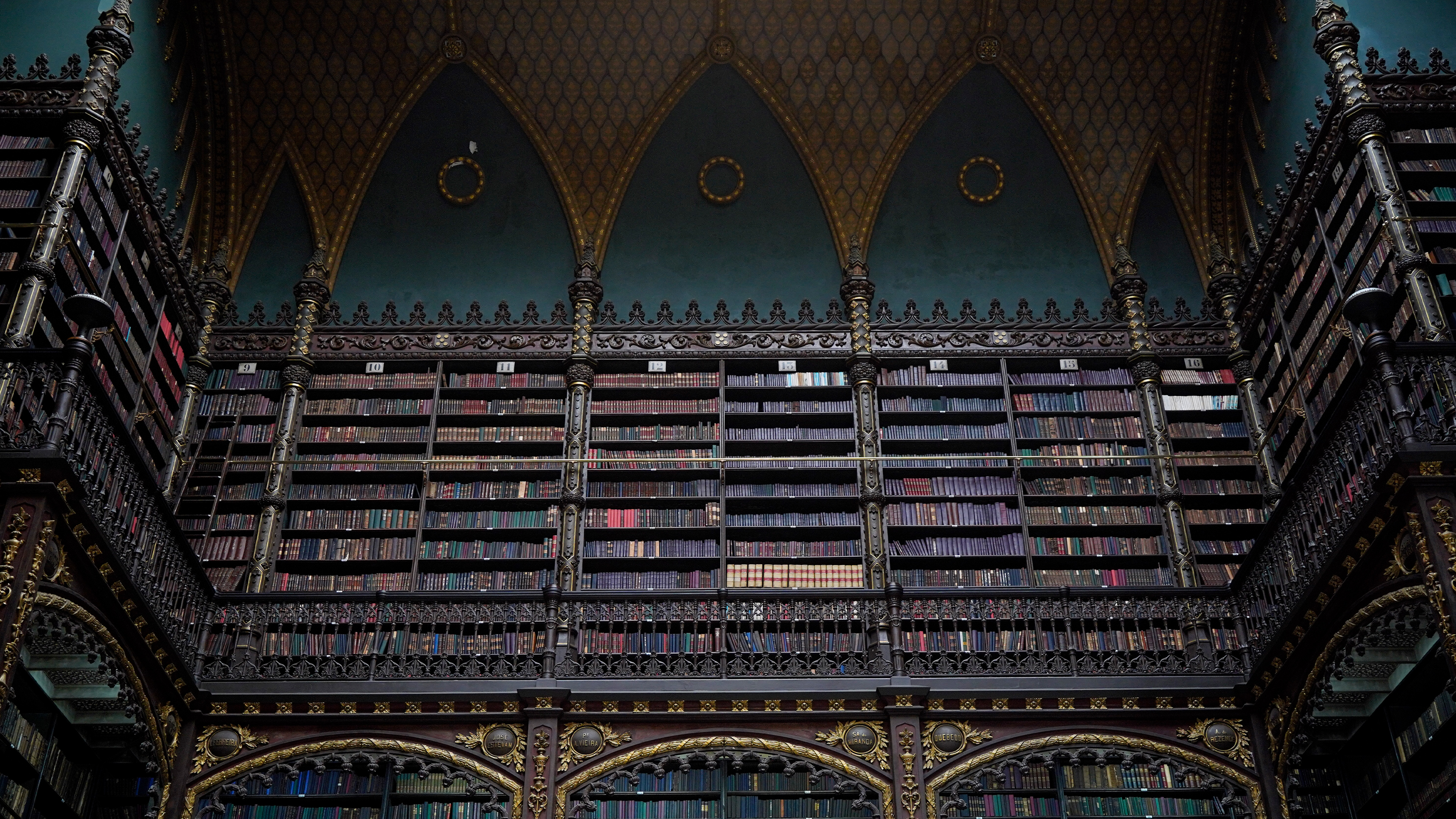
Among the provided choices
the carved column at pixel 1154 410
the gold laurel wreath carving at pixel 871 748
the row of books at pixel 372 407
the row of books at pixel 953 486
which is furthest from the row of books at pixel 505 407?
the carved column at pixel 1154 410

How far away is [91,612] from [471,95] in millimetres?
5008

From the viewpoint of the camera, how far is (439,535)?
8.13m

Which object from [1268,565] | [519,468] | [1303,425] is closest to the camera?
[1268,565]

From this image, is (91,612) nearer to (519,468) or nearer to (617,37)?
(519,468)

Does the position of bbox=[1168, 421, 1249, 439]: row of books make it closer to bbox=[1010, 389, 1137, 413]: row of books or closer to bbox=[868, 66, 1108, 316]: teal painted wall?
bbox=[1010, 389, 1137, 413]: row of books

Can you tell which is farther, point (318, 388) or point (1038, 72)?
point (1038, 72)

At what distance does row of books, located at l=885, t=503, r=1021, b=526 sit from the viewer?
8102 millimetres

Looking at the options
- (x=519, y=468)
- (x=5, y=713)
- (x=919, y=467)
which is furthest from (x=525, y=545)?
(x=5, y=713)

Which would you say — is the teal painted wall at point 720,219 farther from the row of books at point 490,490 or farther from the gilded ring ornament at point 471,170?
the row of books at point 490,490

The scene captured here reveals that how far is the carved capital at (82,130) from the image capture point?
702 centimetres

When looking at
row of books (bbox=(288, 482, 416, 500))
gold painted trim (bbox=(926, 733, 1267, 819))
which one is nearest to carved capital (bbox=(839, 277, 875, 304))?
row of books (bbox=(288, 482, 416, 500))

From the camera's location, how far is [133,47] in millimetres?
7723

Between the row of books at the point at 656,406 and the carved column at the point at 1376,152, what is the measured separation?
147 inches

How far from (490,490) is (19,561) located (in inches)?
130
